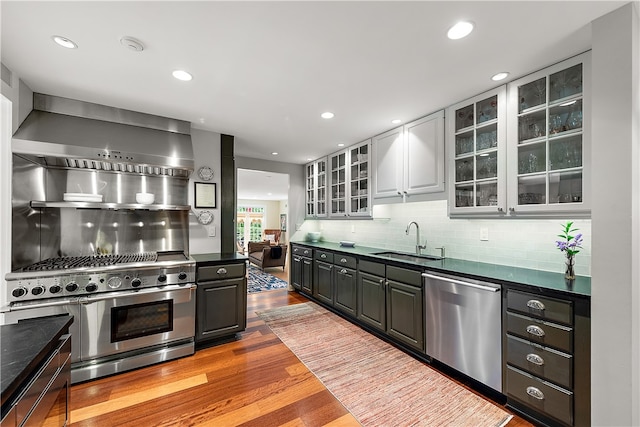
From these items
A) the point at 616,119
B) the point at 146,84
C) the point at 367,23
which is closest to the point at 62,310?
the point at 146,84

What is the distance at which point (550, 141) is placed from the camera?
1993 mm

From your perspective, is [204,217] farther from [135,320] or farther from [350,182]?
[350,182]

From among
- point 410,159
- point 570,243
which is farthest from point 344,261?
point 570,243

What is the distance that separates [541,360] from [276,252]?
20.1 ft

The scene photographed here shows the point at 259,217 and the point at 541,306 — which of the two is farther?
the point at 259,217

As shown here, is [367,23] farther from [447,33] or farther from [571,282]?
[571,282]

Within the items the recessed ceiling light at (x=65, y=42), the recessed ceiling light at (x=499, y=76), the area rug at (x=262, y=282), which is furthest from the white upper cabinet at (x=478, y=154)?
the area rug at (x=262, y=282)

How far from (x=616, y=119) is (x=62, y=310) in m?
4.09

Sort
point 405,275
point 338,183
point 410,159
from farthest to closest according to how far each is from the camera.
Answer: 1. point 338,183
2. point 410,159
3. point 405,275

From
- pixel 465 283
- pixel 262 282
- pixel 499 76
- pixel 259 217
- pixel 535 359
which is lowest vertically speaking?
pixel 262 282

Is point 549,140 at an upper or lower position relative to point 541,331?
upper

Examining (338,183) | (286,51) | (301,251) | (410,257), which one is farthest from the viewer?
(301,251)

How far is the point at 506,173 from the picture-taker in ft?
7.37

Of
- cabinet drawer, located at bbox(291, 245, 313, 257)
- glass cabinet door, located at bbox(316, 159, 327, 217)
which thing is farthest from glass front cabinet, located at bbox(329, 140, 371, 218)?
cabinet drawer, located at bbox(291, 245, 313, 257)
